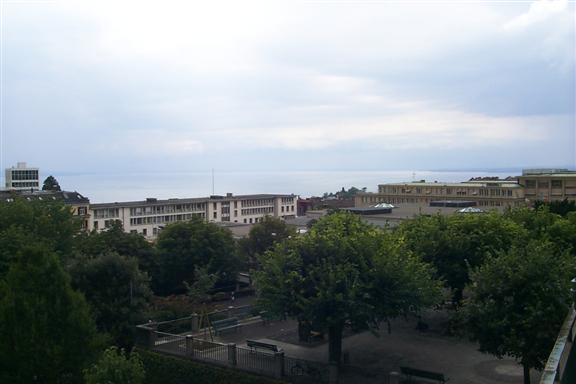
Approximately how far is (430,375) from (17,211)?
2557cm

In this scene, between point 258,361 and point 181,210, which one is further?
point 181,210

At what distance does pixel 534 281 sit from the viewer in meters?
16.6

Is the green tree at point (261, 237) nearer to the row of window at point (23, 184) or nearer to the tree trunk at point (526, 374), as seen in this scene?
the tree trunk at point (526, 374)

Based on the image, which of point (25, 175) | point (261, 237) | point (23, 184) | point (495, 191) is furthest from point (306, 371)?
point (25, 175)

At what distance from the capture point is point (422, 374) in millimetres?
18016

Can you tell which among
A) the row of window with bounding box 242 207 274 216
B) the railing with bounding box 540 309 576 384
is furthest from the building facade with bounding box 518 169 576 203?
the railing with bounding box 540 309 576 384

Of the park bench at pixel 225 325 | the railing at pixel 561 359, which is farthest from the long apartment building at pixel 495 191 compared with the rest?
the railing at pixel 561 359

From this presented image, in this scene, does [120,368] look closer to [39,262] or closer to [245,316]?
[39,262]

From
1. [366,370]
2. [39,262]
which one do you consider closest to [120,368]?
[39,262]

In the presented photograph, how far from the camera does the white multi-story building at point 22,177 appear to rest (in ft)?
406

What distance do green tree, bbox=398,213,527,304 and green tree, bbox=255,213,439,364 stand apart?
4186mm

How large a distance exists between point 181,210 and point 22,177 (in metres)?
46.8

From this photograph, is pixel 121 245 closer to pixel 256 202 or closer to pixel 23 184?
pixel 256 202

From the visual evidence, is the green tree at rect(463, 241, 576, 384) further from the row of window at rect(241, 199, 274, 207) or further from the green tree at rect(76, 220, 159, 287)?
the row of window at rect(241, 199, 274, 207)
